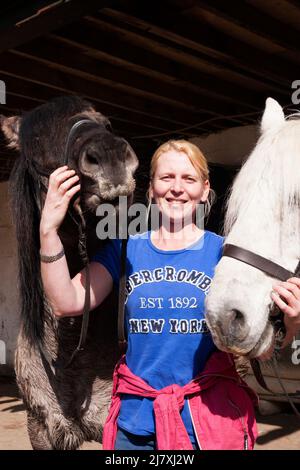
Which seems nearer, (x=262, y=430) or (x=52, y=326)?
(x=52, y=326)

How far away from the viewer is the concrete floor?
4629mm

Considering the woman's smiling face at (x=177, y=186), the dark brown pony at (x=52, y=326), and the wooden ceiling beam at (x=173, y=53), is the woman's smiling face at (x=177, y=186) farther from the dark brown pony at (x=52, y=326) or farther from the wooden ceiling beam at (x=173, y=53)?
the wooden ceiling beam at (x=173, y=53)

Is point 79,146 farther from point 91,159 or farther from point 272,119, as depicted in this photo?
point 272,119

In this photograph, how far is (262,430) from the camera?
16.5 feet

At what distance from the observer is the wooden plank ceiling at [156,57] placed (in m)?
3.39

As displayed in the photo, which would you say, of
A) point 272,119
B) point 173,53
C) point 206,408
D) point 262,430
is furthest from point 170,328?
point 262,430

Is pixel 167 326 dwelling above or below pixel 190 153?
below

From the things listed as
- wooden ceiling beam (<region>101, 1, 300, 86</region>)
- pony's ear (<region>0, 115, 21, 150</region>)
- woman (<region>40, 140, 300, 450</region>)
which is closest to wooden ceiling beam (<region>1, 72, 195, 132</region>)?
wooden ceiling beam (<region>101, 1, 300, 86</region>)

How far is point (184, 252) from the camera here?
193cm

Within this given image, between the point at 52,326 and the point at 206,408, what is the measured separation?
0.84 m

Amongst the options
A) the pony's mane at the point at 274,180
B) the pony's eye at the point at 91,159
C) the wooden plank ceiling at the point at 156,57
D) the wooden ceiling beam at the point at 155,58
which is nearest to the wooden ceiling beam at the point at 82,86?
the wooden plank ceiling at the point at 156,57
